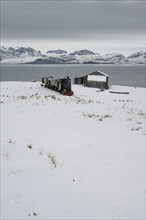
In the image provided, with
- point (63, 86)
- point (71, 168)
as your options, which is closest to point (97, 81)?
point (63, 86)

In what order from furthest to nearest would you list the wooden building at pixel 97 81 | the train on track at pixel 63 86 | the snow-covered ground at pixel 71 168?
the wooden building at pixel 97 81
the train on track at pixel 63 86
the snow-covered ground at pixel 71 168

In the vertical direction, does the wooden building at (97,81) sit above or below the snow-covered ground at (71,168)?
above

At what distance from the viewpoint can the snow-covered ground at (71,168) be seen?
7867mm

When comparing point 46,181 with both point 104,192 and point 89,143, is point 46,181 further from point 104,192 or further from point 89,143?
point 89,143

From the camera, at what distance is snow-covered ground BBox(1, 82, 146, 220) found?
7867 millimetres

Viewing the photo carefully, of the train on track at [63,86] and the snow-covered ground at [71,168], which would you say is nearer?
the snow-covered ground at [71,168]

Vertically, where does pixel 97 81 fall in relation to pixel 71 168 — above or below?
above

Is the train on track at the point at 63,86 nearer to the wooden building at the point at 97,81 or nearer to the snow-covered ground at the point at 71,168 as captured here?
the snow-covered ground at the point at 71,168

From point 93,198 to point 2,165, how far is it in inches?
130

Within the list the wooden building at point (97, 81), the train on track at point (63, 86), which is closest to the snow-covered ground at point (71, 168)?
the train on track at point (63, 86)

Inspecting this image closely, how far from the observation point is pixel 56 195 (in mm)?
8320

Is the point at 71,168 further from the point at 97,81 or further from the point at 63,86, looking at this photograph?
the point at 97,81

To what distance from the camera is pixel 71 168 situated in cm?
1178

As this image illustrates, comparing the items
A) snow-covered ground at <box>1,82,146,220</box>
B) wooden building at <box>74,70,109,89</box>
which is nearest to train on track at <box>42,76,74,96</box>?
snow-covered ground at <box>1,82,146,220</box>
